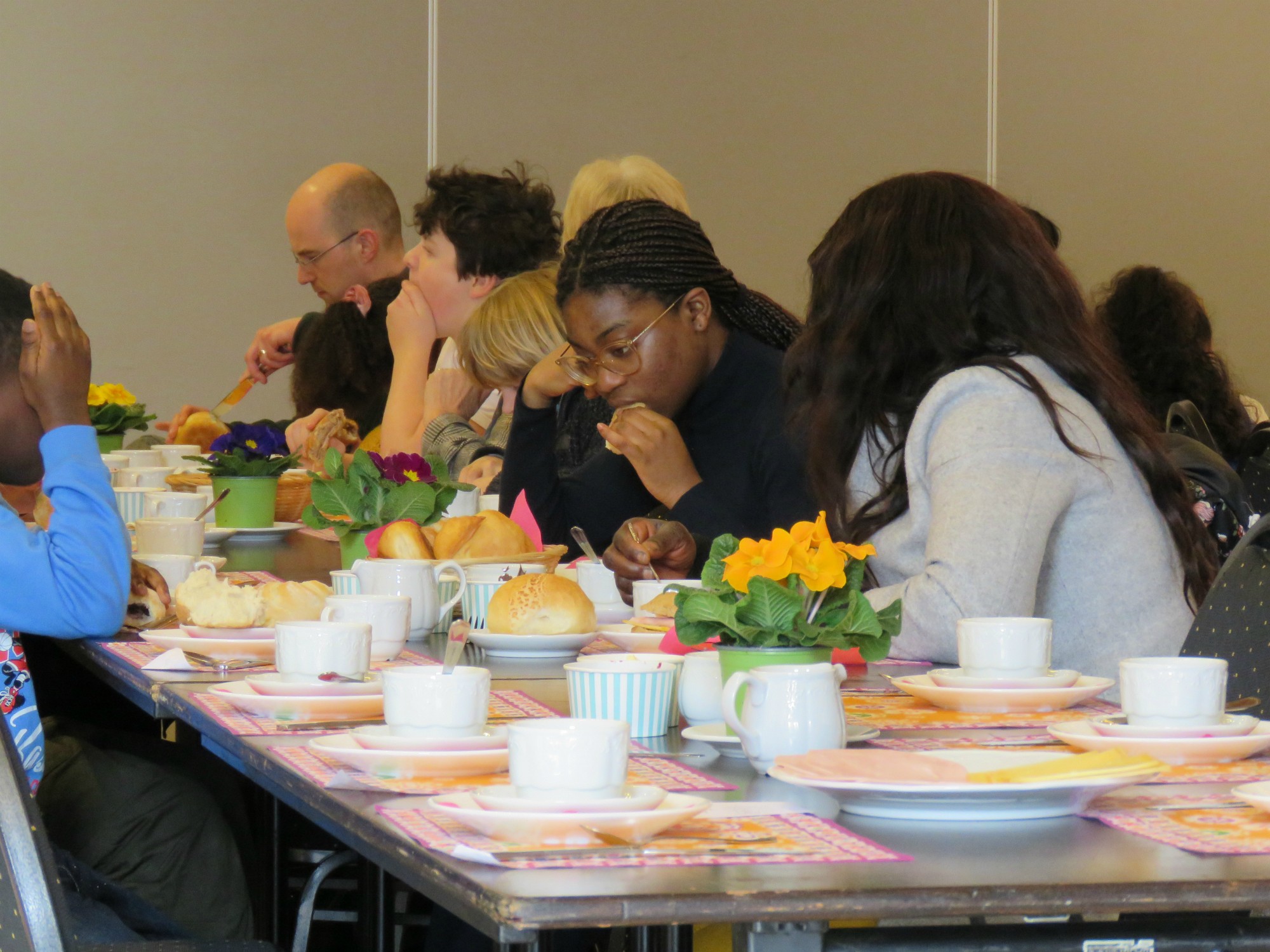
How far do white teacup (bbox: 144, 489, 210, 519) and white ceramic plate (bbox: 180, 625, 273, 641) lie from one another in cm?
83

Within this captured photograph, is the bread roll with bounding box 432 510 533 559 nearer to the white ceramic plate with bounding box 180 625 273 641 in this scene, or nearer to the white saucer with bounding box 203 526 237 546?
the white ceramic plate with bounding box 180 625 273 641

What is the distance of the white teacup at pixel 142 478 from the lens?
10.4ft

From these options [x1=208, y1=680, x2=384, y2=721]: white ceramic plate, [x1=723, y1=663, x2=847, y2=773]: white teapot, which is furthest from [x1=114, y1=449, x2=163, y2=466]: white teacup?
[x1=723, y1=663, x2=847, y2=773]: white teapot

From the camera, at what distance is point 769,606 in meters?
1.24

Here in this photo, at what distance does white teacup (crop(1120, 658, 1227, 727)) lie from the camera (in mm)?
1144

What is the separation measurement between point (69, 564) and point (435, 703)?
0.79 meters

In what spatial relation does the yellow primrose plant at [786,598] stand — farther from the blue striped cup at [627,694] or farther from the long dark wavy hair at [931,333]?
the long dark wavy hair at [931,333]

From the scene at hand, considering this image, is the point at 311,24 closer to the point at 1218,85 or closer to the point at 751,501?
the point at 1218,85

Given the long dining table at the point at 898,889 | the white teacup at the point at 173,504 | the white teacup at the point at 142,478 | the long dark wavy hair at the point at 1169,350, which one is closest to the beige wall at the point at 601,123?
the long dark wavy hair at the point at 1169,350

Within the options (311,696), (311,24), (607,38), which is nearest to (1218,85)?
(607,38)

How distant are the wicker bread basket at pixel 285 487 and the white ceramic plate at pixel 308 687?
1.81m

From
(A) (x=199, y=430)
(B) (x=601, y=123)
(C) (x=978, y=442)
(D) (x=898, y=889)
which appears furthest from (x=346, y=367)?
(D) (x=898, y=889)

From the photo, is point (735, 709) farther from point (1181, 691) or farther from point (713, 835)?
point (1181, 691)

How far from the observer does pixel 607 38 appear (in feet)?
20.9
